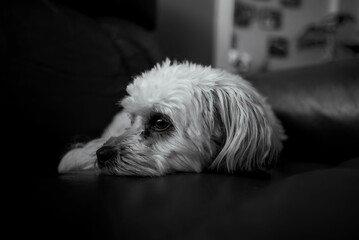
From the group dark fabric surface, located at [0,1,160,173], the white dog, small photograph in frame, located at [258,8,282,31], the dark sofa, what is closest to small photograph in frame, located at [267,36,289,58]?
small photograph in frame, located at [258,8,282,31]

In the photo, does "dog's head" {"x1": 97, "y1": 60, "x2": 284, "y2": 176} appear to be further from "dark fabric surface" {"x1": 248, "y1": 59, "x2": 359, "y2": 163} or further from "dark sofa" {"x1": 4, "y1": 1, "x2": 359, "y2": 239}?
"dark fabric surface" {"x1": 248, "y1": 59, "x2": 359, "y2": 163}

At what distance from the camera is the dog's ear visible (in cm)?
73

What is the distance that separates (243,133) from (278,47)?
138 inches

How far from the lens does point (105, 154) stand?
0.70 m

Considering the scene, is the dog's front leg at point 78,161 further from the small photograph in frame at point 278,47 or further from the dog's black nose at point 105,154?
the small photograph in frame at point 278,47

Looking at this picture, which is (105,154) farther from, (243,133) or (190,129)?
(243,133)

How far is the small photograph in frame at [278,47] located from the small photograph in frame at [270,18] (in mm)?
134

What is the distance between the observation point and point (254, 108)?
2.53 feet

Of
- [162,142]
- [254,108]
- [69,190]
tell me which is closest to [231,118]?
[254,108]

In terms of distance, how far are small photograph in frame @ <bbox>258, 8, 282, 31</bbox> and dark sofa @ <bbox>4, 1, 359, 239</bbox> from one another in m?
2.81

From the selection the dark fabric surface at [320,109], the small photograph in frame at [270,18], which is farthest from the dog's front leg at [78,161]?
the small photograph in frame at [270,18]

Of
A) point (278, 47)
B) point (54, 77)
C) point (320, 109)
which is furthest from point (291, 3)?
point (54, 77)

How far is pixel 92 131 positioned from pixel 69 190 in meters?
0.60

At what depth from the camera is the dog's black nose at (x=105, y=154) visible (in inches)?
27.3
